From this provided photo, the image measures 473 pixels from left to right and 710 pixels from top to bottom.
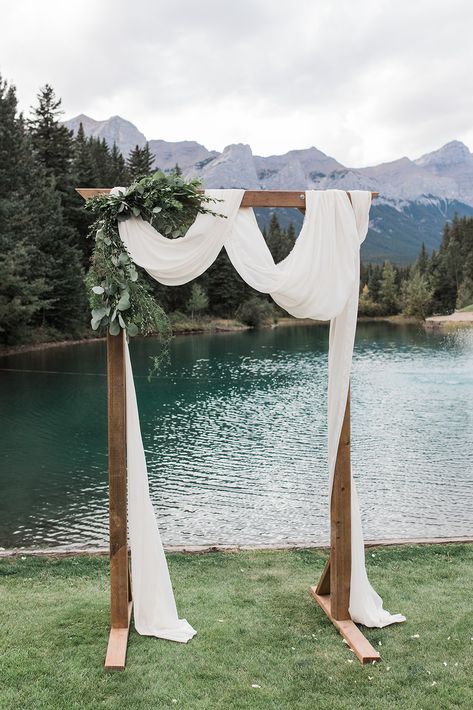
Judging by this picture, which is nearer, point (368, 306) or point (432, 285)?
point (432, 285)

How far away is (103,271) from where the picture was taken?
5.28 meters

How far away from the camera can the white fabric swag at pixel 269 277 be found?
5.36 metres

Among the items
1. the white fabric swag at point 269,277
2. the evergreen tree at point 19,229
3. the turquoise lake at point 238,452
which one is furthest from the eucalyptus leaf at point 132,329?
the evergreen tree at point 19,229

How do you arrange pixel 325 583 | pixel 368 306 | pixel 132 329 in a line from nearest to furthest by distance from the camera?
pixel 132 329 → pixel 325 583 → pixel 368 306

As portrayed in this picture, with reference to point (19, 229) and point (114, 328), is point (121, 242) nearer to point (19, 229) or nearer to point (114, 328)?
point (114, 328)

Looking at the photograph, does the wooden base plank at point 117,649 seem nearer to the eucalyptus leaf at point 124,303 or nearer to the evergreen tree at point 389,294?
the eucalyptus leaf at point 124,303

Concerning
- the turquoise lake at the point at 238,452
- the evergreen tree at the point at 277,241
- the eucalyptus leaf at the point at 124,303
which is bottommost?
the turquoise lake at the point at 238,452

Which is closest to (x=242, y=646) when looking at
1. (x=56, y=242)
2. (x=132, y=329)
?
(x=132, y=329)

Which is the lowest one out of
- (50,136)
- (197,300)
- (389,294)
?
(197,300)

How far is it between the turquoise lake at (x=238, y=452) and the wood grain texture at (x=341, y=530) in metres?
4.40

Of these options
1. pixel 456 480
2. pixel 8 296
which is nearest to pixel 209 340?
pixel 8 296

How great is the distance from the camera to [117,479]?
5.19 meters

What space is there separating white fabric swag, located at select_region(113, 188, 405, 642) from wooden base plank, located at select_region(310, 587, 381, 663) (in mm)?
171

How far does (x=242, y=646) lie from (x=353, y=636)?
0.89m
